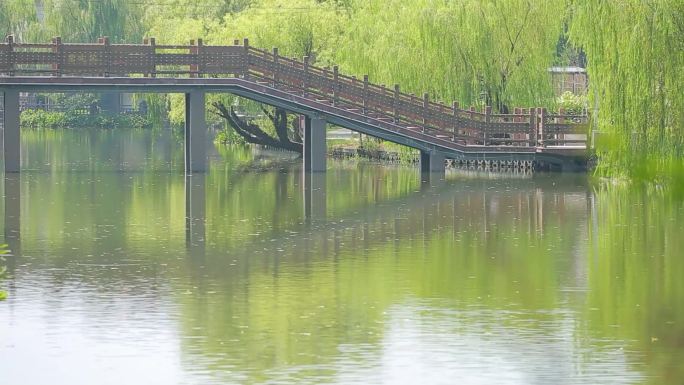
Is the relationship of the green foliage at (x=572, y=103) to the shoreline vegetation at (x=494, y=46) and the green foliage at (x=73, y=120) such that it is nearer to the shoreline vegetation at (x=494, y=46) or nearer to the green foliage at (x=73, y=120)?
the shoreline vegetation at (x=494, y=46)

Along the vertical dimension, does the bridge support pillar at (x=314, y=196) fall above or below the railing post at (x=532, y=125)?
below

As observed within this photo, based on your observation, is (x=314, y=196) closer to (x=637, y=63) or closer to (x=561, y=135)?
(x=637, y=63)

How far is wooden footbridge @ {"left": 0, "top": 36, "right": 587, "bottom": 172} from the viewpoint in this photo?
42.3 meters

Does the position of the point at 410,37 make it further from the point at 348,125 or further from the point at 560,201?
the point at 560,201

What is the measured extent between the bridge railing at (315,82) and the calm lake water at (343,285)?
409cm

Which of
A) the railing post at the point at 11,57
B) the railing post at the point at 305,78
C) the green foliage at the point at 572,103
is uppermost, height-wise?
the railing post at the point at 11,57

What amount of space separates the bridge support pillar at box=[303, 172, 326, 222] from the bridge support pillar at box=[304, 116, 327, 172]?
0.92ft

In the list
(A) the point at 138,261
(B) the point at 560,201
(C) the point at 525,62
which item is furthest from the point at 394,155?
(A) the point at 138,261

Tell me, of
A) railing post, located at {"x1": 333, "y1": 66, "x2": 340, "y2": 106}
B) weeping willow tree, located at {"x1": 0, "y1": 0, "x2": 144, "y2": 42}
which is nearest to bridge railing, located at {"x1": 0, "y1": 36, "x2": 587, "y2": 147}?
railing post, located at {"x1": 333, "y1": 66, "x2": 340, "y2": 106}

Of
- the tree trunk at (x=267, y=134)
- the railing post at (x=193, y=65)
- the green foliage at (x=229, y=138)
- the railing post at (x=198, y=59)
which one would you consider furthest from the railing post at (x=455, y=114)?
the green foliage at (x=229, y=138)

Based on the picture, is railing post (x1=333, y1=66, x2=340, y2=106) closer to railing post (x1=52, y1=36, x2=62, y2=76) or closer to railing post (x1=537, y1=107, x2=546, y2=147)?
railing post (x1=537, y1=107, x2=546, y2=147)

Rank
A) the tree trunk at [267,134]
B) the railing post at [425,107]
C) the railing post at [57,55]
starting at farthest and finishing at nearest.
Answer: the tree trunk at [267,134] → the railing post at [425,107] → the railing post at [57,55]

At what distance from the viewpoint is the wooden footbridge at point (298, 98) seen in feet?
139

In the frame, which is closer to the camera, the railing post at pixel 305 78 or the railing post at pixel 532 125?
the railing post at pixel 305 78
